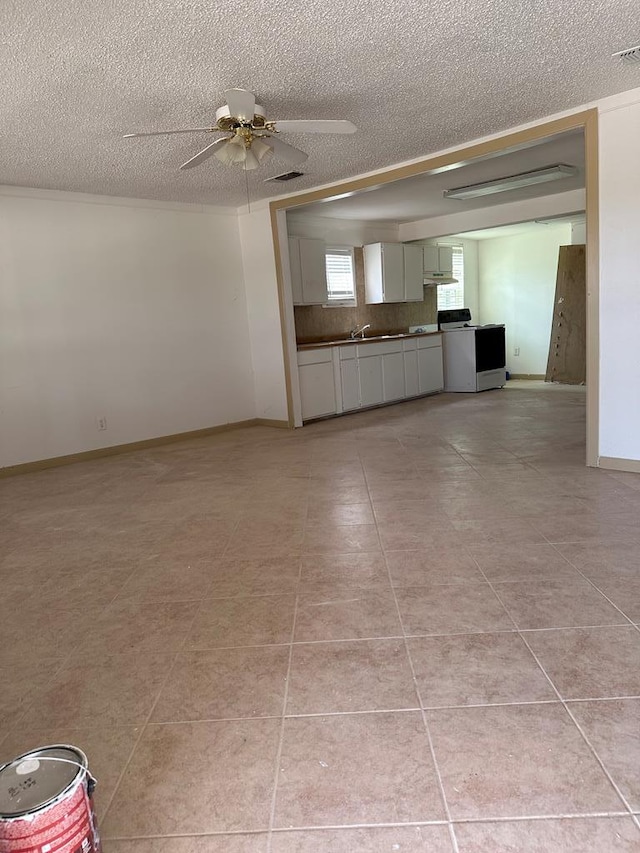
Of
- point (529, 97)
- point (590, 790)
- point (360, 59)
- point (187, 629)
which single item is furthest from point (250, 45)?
point (590, 790)

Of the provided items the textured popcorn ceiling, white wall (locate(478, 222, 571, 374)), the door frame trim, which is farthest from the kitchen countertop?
the textured popcorn ceiling

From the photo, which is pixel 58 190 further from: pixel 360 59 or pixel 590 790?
pixel 590 790

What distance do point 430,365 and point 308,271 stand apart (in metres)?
2.50

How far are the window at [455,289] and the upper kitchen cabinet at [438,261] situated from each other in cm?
71

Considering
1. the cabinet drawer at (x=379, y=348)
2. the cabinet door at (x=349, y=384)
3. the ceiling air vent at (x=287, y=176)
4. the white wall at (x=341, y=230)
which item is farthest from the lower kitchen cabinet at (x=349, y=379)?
the ceiling air vent at (x=287, y=176)

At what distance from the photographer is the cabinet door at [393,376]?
757 centimetres

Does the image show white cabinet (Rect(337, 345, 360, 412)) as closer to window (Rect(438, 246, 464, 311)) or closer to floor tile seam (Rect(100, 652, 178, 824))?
window (Rect(438, 246, 464, 311))

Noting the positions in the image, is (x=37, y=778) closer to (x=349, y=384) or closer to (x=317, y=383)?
(x=317, y=383)

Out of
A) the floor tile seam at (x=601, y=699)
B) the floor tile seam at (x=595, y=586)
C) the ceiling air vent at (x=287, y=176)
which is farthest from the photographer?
the ceiling air vent at (x=287, y=176)

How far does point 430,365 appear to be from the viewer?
27.4 feet

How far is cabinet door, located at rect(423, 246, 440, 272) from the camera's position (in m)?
8.63

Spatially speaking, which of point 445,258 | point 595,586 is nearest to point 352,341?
point 445,258

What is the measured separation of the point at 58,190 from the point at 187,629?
4.49 metres

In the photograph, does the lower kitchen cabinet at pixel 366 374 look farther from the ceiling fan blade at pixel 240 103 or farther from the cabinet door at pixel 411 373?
the ceiling fan blade at pixel 240 103
